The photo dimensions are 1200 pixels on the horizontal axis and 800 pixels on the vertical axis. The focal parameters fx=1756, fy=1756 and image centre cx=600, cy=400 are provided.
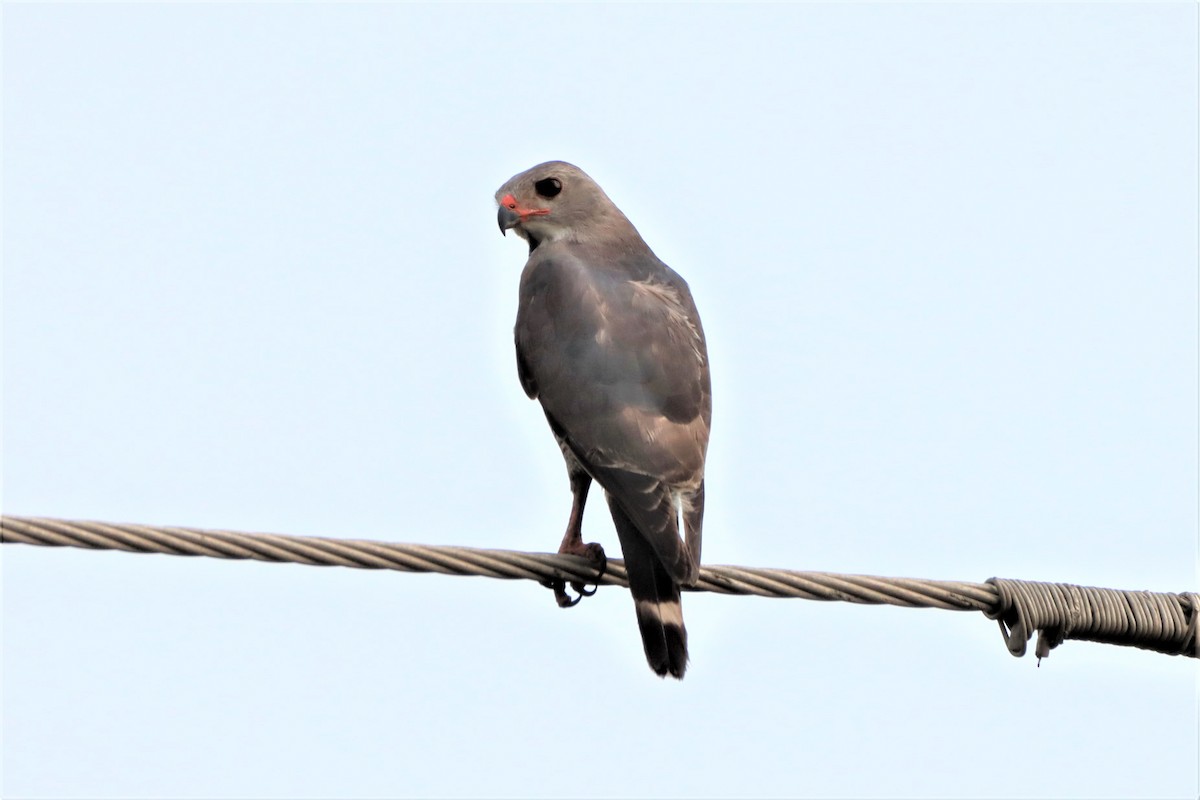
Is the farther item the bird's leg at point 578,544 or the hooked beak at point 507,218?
the hooked beak at point 507,218

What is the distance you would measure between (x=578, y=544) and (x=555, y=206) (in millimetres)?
2088

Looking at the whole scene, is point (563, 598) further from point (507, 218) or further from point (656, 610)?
point (507, 218)

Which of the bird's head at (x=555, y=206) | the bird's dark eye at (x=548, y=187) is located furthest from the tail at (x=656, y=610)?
the bird's dark eye at (x=548, y=187)

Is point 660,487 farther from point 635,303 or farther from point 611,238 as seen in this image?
point 611,238

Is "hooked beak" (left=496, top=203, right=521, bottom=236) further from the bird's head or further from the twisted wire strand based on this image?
the twisted wire strand

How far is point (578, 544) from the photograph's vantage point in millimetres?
6910

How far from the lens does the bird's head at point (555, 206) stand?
27.3ft

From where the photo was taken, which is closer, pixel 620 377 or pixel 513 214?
pixel 620 377

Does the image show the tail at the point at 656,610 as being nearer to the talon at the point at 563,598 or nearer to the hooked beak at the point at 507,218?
the talon at the point at 563,598

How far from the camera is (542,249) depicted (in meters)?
8.24

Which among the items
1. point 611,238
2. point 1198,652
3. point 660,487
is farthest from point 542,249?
point 1198,652

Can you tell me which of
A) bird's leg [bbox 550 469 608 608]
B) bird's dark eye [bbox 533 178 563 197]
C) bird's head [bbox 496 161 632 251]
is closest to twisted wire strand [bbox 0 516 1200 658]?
bird's leg [bbox 550 469 608 608]

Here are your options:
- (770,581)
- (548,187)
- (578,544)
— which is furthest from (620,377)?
(548,187)

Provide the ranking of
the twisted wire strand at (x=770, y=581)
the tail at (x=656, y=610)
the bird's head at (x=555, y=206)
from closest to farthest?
1. the twisted wire strand at (x=770, y=581)
2. the tail at (x=656, y=610)
3. the bird's head at (x=555, y=206)
